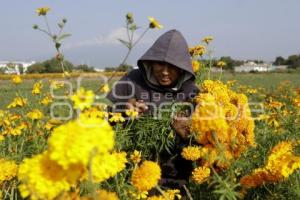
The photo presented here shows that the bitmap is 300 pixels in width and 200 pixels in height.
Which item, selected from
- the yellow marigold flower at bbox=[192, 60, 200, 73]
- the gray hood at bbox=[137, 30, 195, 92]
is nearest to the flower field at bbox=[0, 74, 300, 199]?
the gray hood at bbox=[137, 30, 195, 92]

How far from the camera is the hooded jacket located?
360 centimetres

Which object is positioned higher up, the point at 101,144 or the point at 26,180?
the point at 101,144

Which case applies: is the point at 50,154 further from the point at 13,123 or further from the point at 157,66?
the point at 13,123

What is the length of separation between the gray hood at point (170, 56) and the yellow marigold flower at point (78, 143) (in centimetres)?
242

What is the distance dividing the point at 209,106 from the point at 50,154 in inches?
26.0

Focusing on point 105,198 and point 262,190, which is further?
point 262,190

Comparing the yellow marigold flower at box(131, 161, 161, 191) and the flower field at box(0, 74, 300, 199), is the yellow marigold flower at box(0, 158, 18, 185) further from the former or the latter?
the yellow marigold flower at box(131, 161, 161, 191)

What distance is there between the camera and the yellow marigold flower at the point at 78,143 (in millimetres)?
1099

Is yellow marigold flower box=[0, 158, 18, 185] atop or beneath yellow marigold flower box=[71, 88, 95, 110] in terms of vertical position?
beneath

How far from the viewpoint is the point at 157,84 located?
371 centimetres

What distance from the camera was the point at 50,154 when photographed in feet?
3.81

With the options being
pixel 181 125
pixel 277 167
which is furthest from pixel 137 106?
pixel 277 167

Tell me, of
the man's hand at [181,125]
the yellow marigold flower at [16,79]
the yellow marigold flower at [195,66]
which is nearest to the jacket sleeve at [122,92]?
the yellow marigold flower at [195,66]

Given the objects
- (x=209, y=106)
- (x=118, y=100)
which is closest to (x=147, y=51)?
(x=118, y=100)
